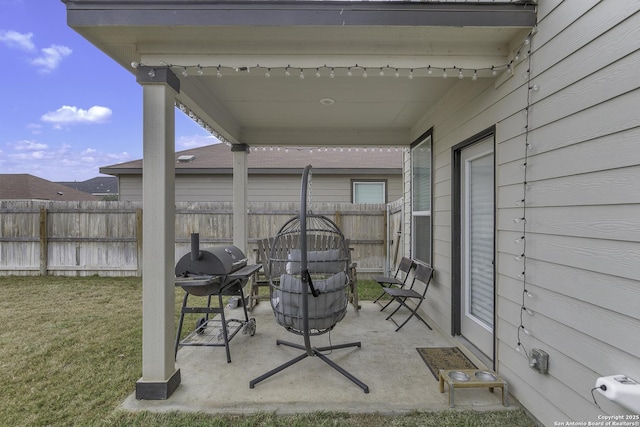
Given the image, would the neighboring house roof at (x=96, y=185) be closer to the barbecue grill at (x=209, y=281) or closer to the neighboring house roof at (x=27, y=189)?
the neighboring house roof at (x=27, y=189)

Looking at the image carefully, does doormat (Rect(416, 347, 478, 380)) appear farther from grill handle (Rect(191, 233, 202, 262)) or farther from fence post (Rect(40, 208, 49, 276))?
fence post (Rect(40, 208, 49, 276))

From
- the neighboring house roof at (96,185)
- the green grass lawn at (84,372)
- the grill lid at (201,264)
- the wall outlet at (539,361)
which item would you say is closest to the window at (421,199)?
the green grass lawn at (84,372)

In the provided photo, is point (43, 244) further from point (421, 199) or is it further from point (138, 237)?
point (421, 199)

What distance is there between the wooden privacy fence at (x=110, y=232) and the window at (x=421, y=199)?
188 cm

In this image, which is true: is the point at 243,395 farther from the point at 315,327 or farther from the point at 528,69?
the point at 528,69

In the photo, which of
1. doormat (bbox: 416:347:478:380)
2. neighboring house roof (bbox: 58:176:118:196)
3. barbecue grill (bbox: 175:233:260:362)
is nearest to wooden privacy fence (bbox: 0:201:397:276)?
barbecue grill (bbox: 175:233:260:362)

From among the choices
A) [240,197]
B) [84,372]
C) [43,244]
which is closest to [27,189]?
[43,244]

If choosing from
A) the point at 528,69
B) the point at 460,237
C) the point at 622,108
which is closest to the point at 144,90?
the point at 528,69

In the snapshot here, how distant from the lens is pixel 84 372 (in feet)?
9.21

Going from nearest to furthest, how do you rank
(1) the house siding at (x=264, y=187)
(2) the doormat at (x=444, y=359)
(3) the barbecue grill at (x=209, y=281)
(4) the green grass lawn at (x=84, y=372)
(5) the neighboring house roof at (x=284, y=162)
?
(4) the green grass lawn at (x=84, y=372) → (2) the doormat at (x=444, y=359) → (3) the barbecue grill at (x=209, y=281) → (5) the neighboring house roof at (x=284, y=162) → (1) the house siding at (x=264, y=187)

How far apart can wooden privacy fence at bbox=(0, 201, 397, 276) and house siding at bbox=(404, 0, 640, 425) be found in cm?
446

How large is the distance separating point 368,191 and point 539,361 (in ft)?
24.1

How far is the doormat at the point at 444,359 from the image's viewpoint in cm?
287

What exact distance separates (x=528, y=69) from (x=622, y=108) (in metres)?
0.83
